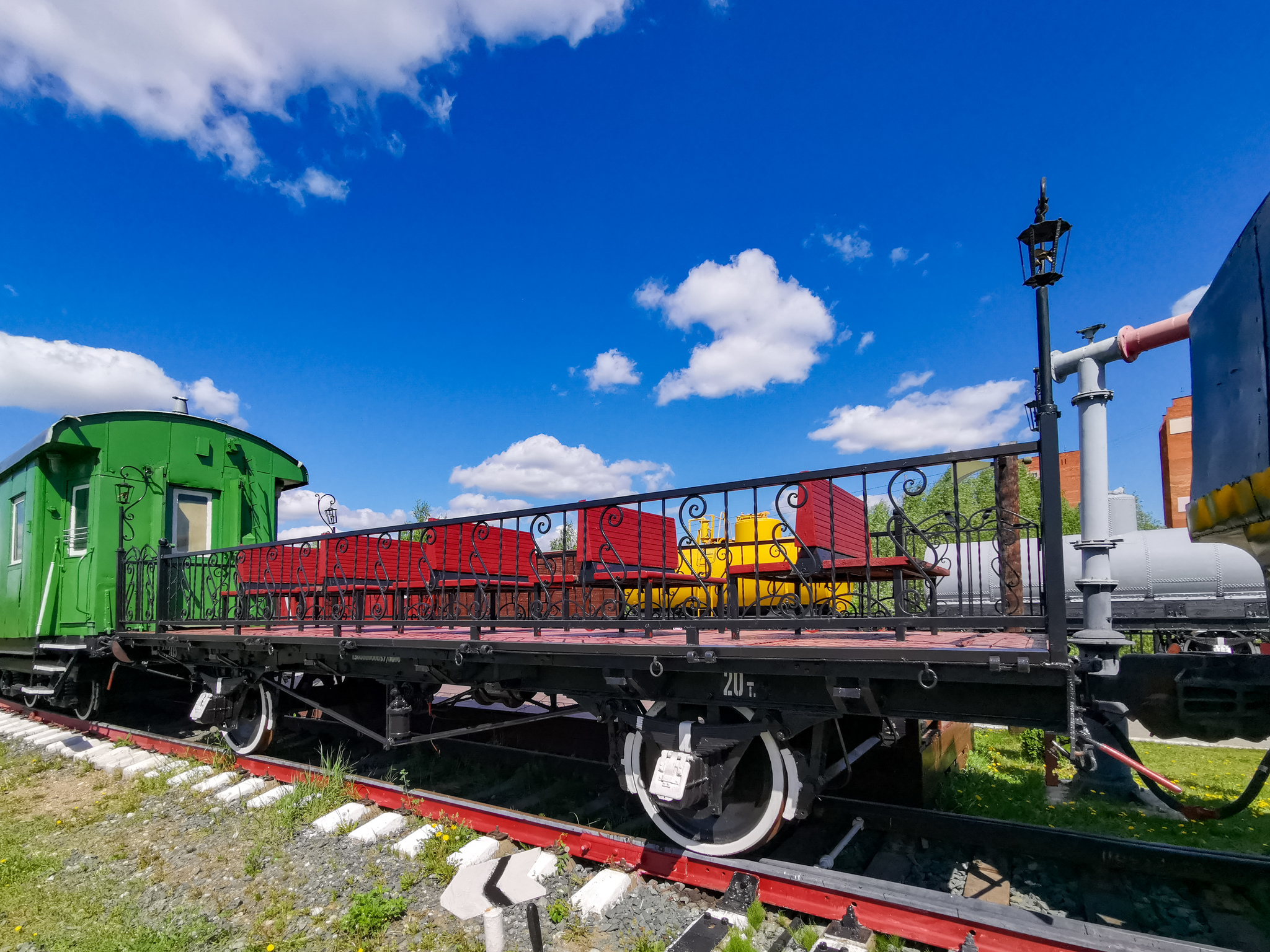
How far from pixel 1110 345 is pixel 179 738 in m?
10.2

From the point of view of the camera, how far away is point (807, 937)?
3426 mm

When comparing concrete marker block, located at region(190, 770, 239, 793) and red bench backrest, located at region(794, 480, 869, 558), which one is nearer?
red bench backrest, located at region(794, 480, 869, 558)

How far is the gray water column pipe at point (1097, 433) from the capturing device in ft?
16.9

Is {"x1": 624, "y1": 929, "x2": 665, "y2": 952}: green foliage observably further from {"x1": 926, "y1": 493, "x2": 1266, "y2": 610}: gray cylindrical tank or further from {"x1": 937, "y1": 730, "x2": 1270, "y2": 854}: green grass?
{"x1": 926, "y1": 493, "x2": 1266, "y2": 610}: gray cylindrical tank

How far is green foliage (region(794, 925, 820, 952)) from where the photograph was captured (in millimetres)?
3393

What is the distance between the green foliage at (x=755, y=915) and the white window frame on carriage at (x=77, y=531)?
326 inches

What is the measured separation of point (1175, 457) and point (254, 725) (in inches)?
1544

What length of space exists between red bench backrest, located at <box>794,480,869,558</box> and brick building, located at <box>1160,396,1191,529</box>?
1241 inches

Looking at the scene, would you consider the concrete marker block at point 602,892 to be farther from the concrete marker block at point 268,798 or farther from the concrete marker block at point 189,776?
the concrete marker block at point 189,776

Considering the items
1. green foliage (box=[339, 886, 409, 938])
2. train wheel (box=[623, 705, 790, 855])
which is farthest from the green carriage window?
train wheel (box=[623, 705, 790, 855])

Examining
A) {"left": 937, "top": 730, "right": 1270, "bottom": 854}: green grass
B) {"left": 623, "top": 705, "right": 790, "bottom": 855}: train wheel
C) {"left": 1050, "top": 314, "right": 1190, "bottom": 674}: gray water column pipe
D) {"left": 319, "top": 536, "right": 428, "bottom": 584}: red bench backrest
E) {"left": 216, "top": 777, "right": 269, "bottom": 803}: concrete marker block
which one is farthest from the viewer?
{"left": 319, "top": 536, "right": 428, "bottom": 584}: red bench backrest

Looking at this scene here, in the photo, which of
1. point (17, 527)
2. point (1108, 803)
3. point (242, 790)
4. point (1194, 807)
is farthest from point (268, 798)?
point (1108, 803)

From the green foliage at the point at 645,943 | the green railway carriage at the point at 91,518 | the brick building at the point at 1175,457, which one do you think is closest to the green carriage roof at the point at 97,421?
the green railway carriage at the point at 91,518

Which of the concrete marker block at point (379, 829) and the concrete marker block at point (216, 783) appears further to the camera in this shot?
the concrete marker block at point (216, 783)
